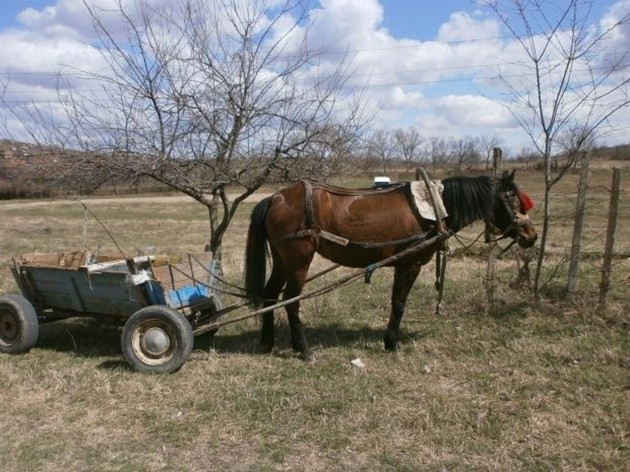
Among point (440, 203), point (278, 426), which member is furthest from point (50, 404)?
point (440, 203)

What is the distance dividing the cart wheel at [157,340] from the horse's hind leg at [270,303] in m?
0.98

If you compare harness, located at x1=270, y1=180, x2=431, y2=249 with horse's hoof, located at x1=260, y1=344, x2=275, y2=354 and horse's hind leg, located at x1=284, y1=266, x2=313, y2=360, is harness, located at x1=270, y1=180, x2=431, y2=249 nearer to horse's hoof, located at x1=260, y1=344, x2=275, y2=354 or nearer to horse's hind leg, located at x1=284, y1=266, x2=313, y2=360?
horse's hind leg, located at x1=284, y1=266, x2=313, y2=360

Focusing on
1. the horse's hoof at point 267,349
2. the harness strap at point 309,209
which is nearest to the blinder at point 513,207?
the harness strap at point 309,209

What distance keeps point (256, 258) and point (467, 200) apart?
2228 millimetres

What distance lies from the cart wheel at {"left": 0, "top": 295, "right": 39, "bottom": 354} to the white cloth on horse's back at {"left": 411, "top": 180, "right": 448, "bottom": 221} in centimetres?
406

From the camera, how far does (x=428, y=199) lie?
5.76 metres

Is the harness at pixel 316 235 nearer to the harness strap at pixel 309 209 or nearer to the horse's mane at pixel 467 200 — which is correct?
the harness strap at pixel 309 209

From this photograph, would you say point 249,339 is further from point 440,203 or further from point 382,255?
point 440,203

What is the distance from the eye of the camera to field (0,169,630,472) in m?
3.70

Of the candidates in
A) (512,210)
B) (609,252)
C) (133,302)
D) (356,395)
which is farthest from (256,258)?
(609,252)

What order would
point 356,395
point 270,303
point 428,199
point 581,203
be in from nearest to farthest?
point 356,395, point 428,199, point 270,303, point 581,203

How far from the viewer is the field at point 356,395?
12.1 ft

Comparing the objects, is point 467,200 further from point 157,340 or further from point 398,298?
point 157,340

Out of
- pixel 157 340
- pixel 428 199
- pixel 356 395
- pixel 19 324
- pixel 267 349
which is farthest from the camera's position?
pixel 267 349
